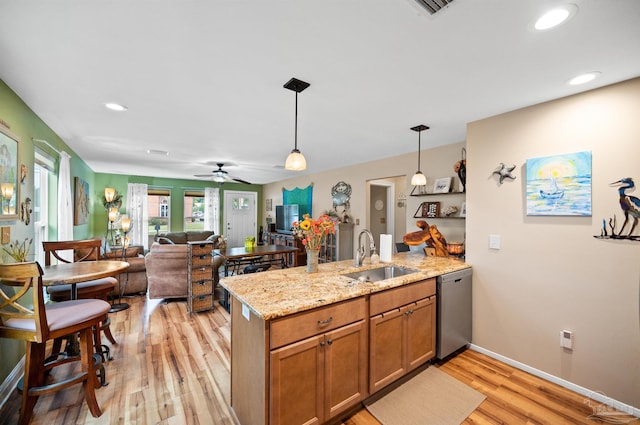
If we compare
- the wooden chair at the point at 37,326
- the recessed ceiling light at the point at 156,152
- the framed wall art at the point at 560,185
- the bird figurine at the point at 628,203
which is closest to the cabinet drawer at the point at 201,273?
the wooden chair at the point at 37,326

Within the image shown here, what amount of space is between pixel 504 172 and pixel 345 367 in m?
2.29

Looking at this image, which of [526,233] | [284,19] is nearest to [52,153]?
[284,19]

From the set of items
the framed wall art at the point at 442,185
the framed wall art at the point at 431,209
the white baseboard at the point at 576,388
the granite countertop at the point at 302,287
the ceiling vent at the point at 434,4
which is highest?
the ceiling vent at the point at 434,4

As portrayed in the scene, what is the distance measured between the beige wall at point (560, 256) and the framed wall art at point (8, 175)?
4.05 meters

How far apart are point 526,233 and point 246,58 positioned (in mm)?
2759

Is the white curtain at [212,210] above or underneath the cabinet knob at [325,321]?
above

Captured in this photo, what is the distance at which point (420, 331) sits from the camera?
2.29 metres

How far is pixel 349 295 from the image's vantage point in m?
1.75

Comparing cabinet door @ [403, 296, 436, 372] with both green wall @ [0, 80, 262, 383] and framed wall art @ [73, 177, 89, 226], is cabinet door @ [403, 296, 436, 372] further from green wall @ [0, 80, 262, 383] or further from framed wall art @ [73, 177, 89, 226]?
framed wall art @ [73, 177, 89, 226]

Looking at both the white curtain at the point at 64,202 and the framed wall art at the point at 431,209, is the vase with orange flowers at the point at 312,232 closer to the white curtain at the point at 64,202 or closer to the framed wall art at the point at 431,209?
the framed wall art at the point at 431,209

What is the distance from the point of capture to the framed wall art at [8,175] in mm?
1923

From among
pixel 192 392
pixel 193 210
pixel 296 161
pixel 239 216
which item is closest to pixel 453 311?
pixel 296 161

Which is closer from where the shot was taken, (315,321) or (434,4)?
(434,4)

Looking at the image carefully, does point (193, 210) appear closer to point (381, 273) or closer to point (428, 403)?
point (381, 273)
